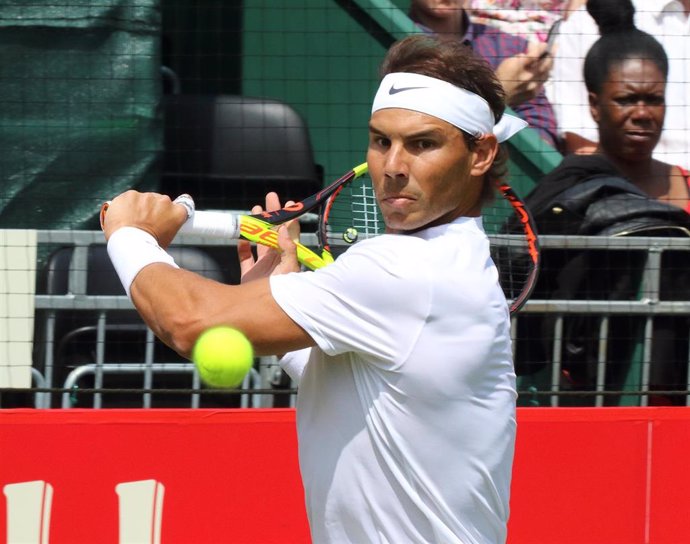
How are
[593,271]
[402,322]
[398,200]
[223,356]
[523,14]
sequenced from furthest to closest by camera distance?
[523,14] → [593,271] → [398,200] → [402,322] → [223,356]

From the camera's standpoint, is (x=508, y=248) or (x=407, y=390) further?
(x=508, y=248)

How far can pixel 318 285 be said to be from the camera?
85.7 inches

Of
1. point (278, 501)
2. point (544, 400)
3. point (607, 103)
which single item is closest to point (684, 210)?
point (607, 103)

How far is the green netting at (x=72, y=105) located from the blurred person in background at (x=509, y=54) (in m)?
1.19

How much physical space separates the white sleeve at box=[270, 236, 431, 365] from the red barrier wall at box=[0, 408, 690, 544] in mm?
2363

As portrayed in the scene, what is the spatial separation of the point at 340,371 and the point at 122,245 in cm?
46

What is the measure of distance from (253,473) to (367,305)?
2.45 meters

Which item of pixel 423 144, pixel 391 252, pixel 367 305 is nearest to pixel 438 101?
pixel 423 144

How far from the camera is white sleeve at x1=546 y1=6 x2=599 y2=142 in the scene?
5105mm

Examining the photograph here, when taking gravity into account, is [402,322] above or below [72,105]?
below

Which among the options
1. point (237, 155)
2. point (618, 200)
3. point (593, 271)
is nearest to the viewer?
point (593, 271)

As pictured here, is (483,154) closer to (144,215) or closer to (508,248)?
(144,215)

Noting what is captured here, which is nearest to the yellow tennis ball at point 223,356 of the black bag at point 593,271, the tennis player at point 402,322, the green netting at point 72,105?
the tennis player at point 402,322

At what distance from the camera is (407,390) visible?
7.23 ft
